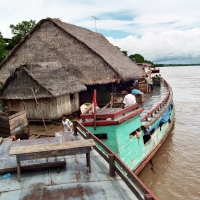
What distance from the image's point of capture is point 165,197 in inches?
313

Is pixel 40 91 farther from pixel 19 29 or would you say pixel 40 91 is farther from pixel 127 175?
pixel 19 29

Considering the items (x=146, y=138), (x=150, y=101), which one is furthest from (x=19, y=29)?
(x=146, y=138)

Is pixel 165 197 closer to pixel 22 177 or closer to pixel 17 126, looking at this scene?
pixel 22 177

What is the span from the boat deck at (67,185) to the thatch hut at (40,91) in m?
7.69

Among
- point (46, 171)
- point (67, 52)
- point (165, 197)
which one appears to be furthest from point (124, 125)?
point (67, 52)

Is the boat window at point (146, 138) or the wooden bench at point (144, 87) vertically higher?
the wooden bench at point (144, 87)

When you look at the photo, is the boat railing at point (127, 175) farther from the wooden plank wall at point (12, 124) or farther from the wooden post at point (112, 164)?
the wooden plank wall at point (12, 124)

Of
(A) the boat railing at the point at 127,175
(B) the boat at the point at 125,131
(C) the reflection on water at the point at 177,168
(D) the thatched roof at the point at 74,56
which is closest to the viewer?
(A) the boat railing at the point at 127,175

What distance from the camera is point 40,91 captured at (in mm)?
12750

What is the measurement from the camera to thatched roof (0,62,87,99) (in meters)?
12.7

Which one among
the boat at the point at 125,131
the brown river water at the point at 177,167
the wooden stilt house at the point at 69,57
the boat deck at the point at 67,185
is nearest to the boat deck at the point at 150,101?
the boat at the point at 125,131

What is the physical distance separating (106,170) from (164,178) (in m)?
5.32

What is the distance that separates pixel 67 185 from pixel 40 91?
910 cm

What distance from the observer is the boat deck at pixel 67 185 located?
13.2ft
